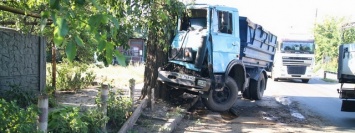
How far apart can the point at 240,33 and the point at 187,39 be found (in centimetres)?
224

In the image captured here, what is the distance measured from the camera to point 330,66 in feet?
125

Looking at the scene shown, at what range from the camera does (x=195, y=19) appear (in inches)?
349

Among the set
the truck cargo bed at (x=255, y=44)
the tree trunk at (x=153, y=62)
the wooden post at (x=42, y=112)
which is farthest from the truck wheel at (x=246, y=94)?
the wooden post at (x=42, y=112)

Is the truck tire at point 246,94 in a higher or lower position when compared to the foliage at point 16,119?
lower

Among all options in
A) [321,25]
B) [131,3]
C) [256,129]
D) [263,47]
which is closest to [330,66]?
[321,25]

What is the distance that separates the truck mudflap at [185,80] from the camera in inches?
326

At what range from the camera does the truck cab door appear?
27.9ft

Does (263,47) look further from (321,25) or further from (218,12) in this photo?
(321,25)

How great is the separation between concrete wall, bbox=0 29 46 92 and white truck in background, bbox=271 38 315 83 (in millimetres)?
17603

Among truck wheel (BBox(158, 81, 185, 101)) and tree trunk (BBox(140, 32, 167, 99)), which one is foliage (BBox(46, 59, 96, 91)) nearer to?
tree trunk (BBox(140, 32, 167, 99))

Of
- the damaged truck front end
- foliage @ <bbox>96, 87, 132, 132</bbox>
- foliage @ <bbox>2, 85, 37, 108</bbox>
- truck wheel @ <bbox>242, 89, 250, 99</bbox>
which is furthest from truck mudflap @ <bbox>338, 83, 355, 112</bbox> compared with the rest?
foliage @ <bbox>2, 85, 37, 108</bbox>

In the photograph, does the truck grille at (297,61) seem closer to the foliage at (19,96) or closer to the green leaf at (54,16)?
the foliage at (19,96)

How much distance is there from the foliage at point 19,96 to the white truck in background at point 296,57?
18.4 m

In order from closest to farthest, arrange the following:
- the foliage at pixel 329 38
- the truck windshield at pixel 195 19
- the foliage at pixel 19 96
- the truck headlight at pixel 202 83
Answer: the foliage at pixel 19 96, the truck headlight at pixel 202 83, the truck windshield at pixel 195 19, the foliage at pixel 329 38
